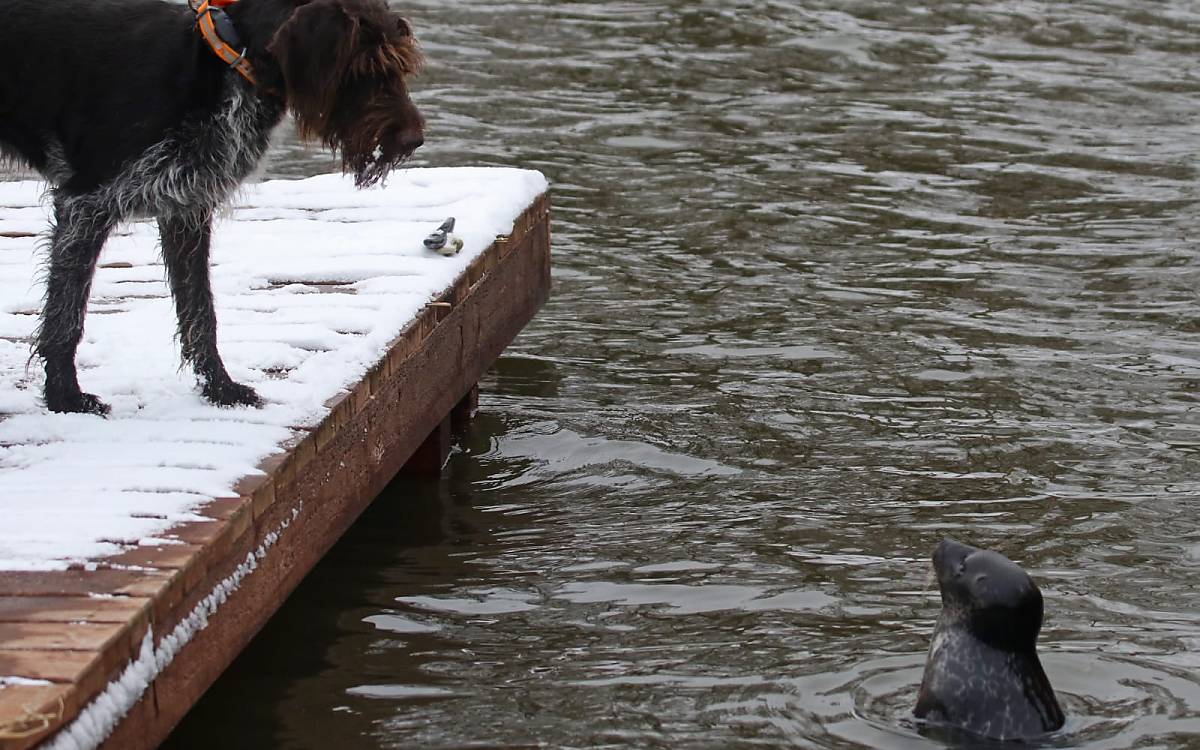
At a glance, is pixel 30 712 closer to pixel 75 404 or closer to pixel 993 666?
pixel 75 404

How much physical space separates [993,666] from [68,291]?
2966mm

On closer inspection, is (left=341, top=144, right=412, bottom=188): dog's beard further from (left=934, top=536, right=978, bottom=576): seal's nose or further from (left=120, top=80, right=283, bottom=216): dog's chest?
(left=934, top=536, right=978, bottom=576): seal's nose

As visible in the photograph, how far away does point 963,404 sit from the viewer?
7848 millimetres

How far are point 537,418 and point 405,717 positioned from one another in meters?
2.85

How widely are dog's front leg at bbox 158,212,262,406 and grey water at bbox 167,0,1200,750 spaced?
92cm

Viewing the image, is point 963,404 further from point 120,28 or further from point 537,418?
point 120,28

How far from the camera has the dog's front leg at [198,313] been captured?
18.1ft

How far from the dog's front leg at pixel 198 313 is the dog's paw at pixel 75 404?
312 mm

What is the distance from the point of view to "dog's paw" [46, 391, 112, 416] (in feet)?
17.9

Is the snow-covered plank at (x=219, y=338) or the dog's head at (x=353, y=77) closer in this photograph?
the snow-covered plank at (x=219, y=338)

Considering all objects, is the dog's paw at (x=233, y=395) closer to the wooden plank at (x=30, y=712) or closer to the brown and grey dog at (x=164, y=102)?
the brown and grey dog at (x=164, y=102)

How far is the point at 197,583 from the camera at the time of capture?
446cm

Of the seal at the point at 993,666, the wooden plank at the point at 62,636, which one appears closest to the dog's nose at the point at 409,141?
the wooden plank at the point at 62,636

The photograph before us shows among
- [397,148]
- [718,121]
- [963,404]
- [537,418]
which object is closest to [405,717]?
[397,148]
